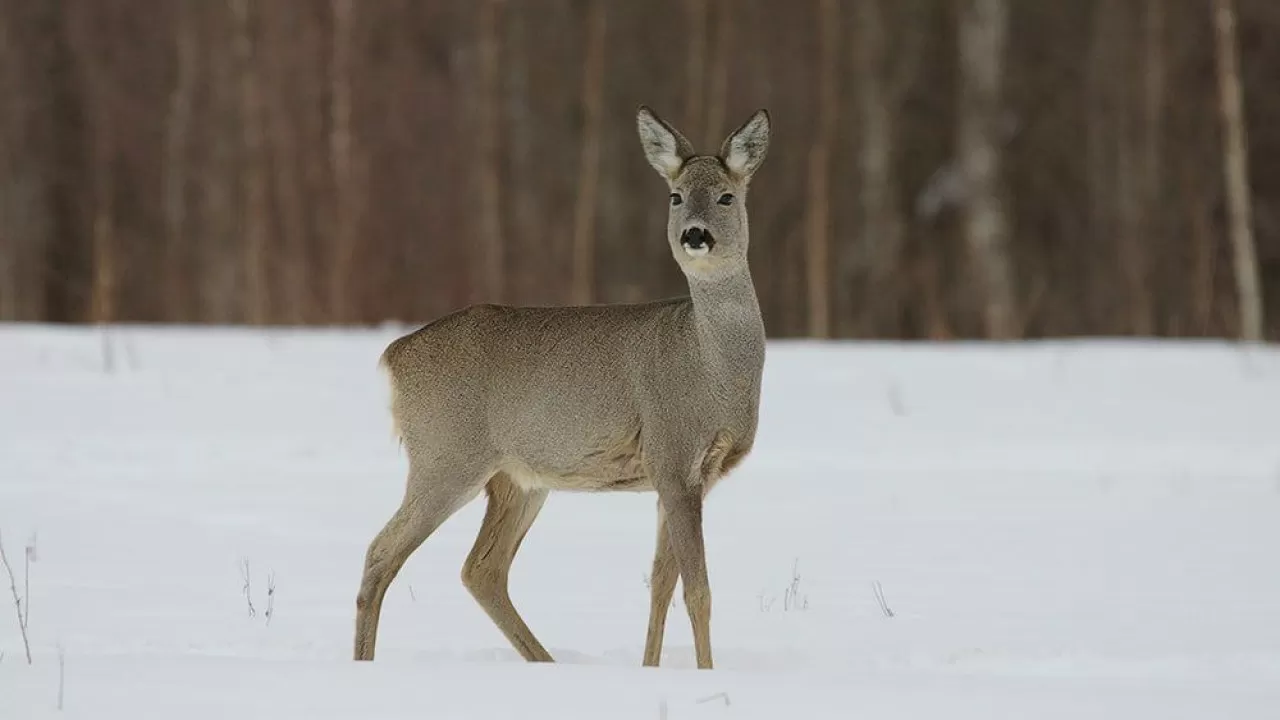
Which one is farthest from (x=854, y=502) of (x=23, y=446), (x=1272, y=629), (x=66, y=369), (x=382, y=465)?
(x=66, y=369)

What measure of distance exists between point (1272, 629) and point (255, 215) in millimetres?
19408

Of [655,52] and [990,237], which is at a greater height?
[655,52]

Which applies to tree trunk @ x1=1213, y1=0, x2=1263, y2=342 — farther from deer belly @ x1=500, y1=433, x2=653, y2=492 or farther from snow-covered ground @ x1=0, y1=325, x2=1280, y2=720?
deer belly @ x1=500, y1=433, x2=653, y2=492

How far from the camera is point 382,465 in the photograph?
500 inches

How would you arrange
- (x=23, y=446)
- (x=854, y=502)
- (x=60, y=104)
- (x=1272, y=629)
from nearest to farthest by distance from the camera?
1. (x=1272, y=629)
2. (x=854, y=502)
3. (x=23, y=446)
4. (x=60, y=104)

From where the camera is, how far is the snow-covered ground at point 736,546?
5.71m

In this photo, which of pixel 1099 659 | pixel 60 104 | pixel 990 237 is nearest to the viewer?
pixel 1099 659

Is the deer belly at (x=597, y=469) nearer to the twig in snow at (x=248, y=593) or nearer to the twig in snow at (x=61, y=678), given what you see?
the twig in snow at (x=248, y=593)

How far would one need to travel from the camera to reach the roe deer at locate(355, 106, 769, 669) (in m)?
6.84

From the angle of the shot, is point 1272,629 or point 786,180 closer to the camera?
point 1272,629

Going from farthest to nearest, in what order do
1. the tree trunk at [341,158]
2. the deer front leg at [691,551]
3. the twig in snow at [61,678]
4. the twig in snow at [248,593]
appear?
the tree trunk at [341,158] < the twig in snow at [248,593] < the deer front leg at [691,551] < the twig in snow at [61,678]

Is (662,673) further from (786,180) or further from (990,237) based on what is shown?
(786,180)

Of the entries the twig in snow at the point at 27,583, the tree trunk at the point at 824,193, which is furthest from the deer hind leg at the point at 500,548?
the tree trunk at the point at 824,193

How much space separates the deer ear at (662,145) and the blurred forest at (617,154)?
16.9 meters
